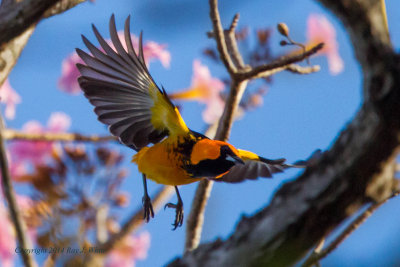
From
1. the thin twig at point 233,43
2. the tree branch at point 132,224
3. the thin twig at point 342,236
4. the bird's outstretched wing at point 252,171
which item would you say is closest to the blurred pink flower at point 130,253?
the tree branch at point 132,224

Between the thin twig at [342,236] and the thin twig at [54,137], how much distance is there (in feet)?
4.47

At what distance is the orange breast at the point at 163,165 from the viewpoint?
6.29ft

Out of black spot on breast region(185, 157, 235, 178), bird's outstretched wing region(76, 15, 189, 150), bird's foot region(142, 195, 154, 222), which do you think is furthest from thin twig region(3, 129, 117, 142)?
black spot on breast region(185, 157, 235, 178)

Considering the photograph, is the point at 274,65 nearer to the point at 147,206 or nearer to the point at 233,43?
the point at 233,43

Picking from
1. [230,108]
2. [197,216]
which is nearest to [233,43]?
[230,108]

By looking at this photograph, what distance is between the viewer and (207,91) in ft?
10.1

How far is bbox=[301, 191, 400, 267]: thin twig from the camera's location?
104 centimetres

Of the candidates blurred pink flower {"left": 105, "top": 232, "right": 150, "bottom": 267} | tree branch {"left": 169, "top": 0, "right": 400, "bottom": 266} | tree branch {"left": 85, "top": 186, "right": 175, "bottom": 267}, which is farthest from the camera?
blurred pink flower {"left": 105, "top": 232, "right": 150, "bottom": 267}

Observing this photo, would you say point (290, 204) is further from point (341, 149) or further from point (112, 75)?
point (112, 75)

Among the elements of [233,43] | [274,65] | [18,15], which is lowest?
[274,65]

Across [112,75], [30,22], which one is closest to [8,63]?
[30,22]

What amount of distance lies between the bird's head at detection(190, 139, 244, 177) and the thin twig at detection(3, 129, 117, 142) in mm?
609

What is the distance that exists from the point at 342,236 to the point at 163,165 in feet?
3.01

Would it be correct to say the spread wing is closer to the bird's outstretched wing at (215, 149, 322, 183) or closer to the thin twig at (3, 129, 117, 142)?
the bird's outstretched wing at (215, 149, 322, 183)
